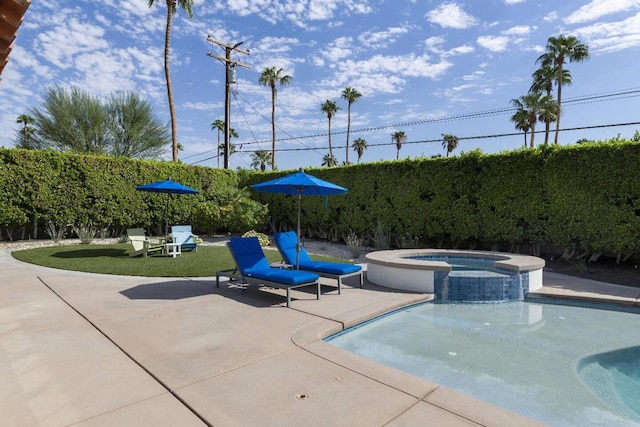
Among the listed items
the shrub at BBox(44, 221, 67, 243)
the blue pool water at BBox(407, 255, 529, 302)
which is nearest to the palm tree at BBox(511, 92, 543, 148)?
the blue pool water at BBox(407, 255, 529, 302)

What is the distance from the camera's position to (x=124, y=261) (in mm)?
9836

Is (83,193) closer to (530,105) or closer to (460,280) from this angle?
(460,280)

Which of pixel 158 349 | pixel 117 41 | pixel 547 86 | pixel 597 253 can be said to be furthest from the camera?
pixel 547 86

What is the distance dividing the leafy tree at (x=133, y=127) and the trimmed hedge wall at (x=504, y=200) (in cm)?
1605

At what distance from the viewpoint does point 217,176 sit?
18531 millimetres

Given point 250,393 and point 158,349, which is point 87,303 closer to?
point 158,349

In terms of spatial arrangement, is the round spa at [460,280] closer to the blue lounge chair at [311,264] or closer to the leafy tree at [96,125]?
the blue lounge chair at [311,264]

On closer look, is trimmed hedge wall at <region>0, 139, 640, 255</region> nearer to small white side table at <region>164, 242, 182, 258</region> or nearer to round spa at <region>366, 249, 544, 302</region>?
round spa at <region>366, 249, 544, 302</region>

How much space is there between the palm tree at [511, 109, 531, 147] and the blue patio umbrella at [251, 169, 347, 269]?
3077 centimetres

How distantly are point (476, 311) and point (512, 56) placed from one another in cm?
1343

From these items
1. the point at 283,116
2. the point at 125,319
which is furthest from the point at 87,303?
the point at 283,116

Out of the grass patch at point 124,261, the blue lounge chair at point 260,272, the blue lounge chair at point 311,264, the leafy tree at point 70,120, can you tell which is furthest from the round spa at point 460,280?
the leafy tree at point 70,120

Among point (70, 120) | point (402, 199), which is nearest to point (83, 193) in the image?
point (70, 120)

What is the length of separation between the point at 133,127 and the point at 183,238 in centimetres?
1659
